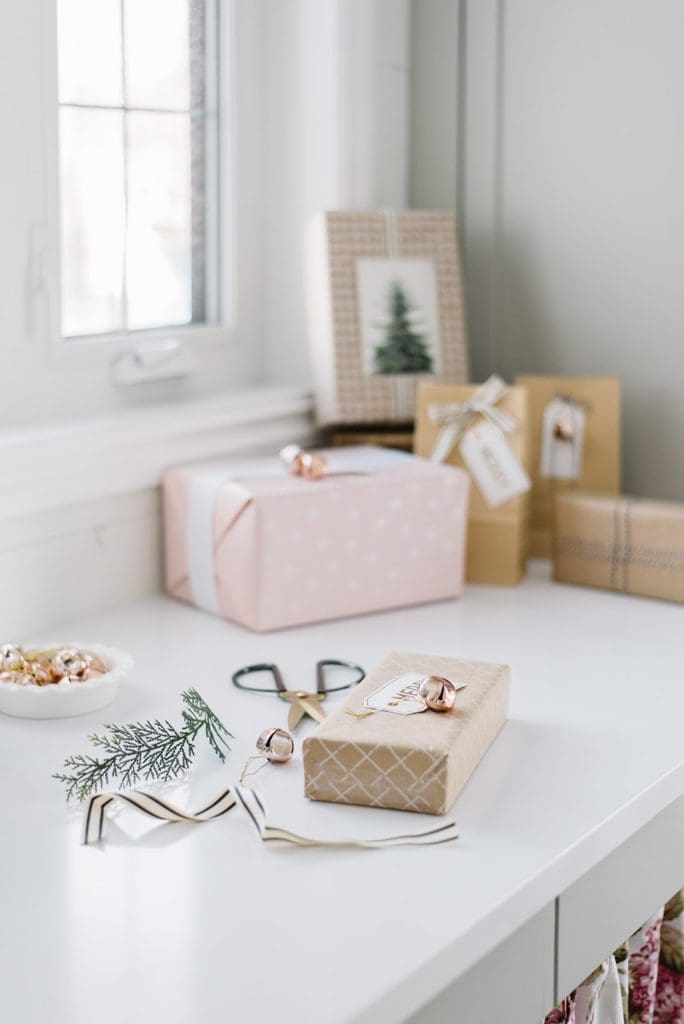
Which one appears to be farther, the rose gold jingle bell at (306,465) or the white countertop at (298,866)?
the rose gold jingle bell at (306,465)

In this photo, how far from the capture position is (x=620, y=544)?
1553 millimetres

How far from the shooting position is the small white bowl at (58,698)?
1144mm

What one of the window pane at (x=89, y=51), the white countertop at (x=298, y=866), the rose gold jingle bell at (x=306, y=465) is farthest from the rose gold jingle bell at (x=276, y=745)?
the window pane at (x=89, y=51)

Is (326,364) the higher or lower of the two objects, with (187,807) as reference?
higher

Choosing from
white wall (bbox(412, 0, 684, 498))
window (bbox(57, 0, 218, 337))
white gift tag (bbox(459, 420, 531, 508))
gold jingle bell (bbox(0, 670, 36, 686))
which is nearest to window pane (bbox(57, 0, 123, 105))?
window (bbox(57, 0, 218, 337))

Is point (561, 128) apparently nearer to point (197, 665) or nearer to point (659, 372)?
point (659, 372)

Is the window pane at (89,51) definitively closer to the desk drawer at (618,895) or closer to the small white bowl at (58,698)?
the small white bowl at (58,698)

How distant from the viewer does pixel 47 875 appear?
87 centimetres

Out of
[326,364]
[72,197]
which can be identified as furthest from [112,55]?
[326,364]

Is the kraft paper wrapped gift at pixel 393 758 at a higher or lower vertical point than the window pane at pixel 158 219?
lower

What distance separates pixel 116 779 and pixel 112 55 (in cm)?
92

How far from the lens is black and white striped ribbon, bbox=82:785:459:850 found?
0.91 m

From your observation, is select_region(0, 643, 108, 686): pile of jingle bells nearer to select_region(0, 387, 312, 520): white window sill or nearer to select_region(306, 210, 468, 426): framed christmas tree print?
select_region(0, 387, 312, 520): white window sill

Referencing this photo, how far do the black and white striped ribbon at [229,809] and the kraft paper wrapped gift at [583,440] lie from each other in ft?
2.69
